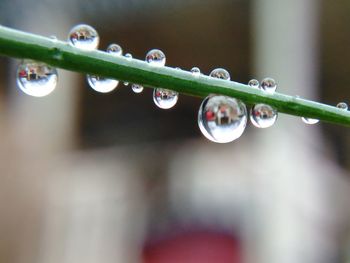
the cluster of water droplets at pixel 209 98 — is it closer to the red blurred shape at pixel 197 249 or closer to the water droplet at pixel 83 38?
the water droplet at pixel 83 38

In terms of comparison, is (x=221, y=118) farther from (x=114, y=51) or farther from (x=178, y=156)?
(x=178, y=156)

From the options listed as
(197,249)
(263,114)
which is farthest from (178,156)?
(263,114)

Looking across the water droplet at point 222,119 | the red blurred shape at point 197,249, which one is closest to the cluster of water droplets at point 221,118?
the water droplet at point 222,119

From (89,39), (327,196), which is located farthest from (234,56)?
(89,39)

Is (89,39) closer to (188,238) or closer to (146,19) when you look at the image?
(188,238)

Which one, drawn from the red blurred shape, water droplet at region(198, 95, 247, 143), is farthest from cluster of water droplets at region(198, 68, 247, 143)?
the red blurred shape

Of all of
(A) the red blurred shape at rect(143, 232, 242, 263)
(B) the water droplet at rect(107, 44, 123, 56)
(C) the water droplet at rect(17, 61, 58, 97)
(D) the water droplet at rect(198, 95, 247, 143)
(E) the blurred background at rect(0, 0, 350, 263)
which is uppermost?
(E) the blurred background at rect(0, 0, 350, 263)

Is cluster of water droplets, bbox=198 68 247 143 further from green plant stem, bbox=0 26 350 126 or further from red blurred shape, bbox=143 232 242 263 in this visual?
red blurred shape, bbox=143 232 242 263

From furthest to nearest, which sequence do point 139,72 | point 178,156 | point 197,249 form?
1. point 178,156
2. point 197,249
3. point 139,72
